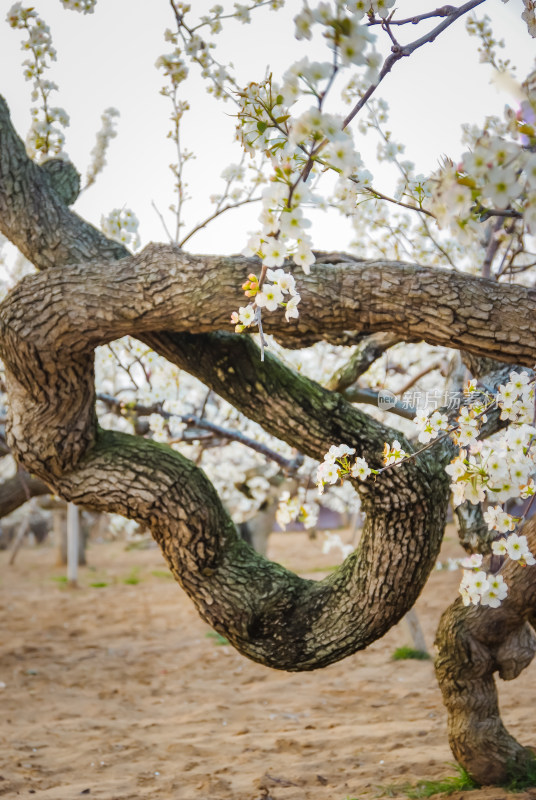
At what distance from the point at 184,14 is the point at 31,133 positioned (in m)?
1.00

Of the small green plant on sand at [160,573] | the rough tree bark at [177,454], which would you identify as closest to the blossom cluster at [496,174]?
the rough tree bark at [177,454]

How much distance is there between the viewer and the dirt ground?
323 cm

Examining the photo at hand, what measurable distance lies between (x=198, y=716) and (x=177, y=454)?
8.52 ft

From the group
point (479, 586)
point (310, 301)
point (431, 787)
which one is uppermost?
point (310, 301)

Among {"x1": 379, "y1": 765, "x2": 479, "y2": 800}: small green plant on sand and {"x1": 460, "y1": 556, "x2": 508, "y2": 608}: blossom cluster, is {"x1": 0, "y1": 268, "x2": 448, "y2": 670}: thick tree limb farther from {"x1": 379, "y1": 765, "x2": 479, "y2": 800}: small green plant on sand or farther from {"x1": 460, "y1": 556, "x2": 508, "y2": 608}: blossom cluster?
{"x1": 379, "y1": 765, "x2": 479, "y2": 800}: small green plant on sand

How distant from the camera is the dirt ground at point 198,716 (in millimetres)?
3230

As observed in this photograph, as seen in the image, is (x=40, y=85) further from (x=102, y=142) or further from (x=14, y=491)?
(x=14, y=491)

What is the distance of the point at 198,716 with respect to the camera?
448cm

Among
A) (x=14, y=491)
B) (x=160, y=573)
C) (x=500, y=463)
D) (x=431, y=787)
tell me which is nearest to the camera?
(x=500, y=463)

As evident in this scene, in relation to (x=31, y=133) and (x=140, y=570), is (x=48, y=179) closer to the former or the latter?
(x=31, y=133)

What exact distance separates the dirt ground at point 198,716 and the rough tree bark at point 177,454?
40.3 inches

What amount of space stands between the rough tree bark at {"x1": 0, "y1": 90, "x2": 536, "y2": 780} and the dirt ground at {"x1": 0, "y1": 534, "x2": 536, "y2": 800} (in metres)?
1.02

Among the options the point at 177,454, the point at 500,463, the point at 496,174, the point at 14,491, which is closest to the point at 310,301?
the point at 500,463

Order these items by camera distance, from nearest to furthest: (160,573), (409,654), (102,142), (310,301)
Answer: (310,301) < (102,142) < (409,654) < (160,573)
